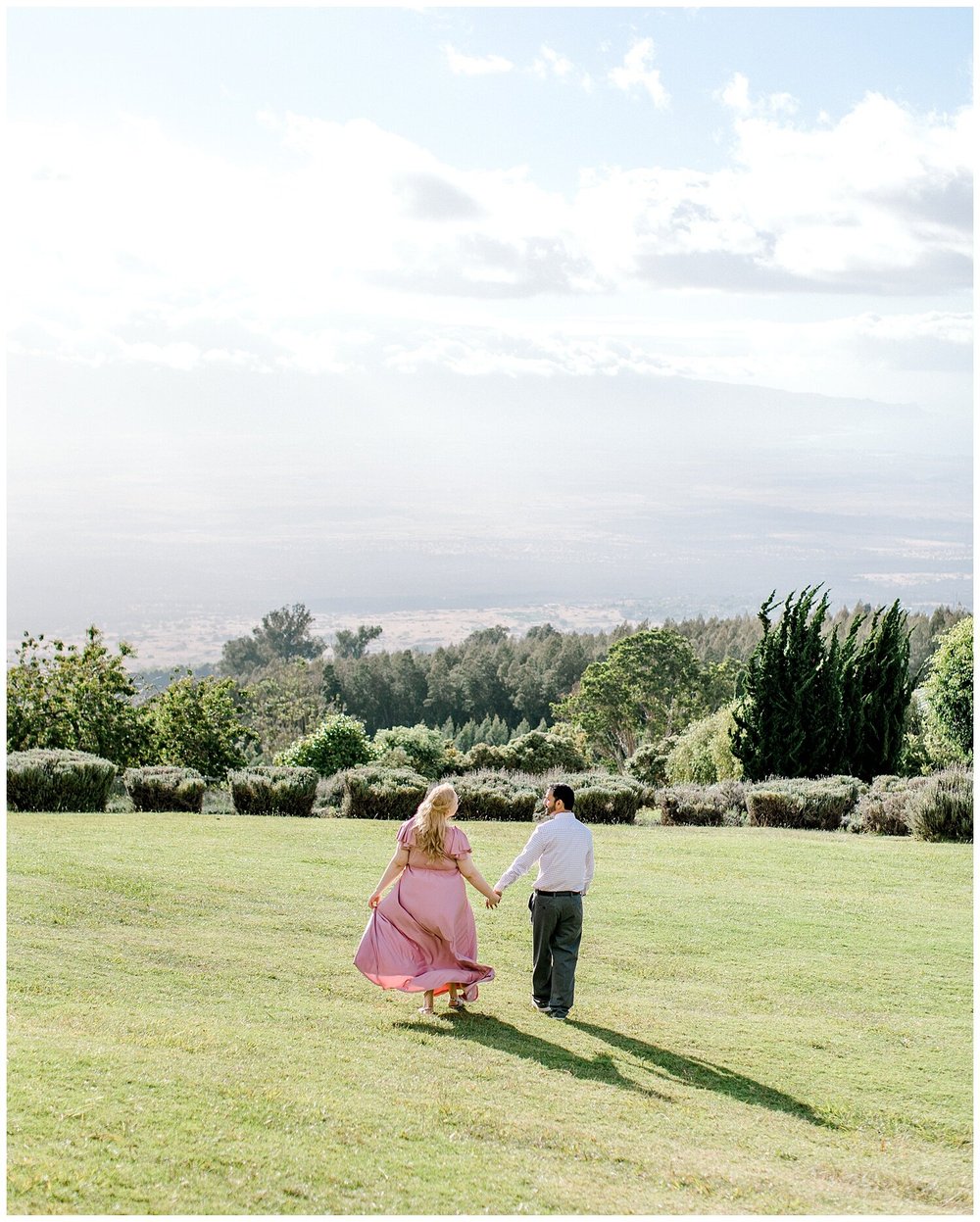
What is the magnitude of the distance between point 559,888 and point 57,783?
454 inches

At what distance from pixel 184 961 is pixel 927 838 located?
12205mm

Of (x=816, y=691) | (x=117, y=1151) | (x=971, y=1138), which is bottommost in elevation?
(x=971, y=1138)

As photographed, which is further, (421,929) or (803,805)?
(803,805)

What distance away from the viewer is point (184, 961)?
9328mm

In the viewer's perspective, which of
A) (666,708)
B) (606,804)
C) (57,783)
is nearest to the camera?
(57,783)

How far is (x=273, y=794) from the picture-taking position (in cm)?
1859

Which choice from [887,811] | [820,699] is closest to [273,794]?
[887,811]

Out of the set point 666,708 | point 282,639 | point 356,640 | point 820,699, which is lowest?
point 666,708

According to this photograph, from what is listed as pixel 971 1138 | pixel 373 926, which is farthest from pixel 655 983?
pixel 971 1138

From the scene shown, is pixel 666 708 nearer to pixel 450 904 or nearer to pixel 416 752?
pixel 416 752

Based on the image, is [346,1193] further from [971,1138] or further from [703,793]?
[703,793]

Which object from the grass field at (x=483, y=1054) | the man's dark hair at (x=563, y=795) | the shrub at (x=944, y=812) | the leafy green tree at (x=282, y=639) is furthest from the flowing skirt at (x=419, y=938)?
the leafy green tree at (x=282, y=639)

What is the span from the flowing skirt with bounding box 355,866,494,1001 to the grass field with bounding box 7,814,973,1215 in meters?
0.28

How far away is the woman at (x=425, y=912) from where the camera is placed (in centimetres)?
834
